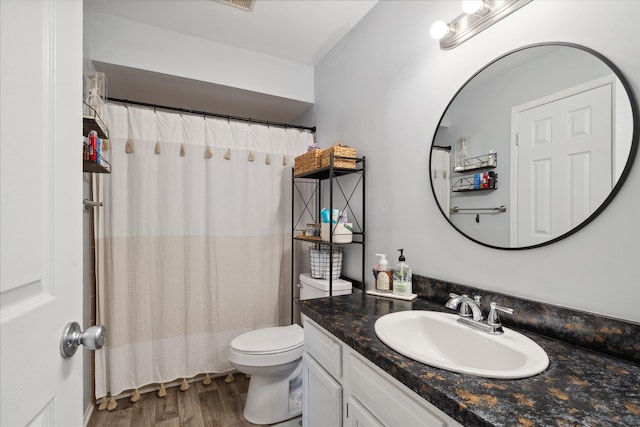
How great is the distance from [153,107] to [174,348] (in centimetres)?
171

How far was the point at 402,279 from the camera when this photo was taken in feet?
4.91

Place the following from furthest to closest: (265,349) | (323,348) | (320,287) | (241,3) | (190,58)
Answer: (190,58)
(320,287)
(241,3)
(265,349)
(323,348)

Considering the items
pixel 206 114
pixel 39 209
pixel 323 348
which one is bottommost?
pixel 323 348

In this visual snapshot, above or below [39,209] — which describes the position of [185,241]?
below

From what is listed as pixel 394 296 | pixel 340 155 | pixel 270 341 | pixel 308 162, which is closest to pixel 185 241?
pixel 270 341

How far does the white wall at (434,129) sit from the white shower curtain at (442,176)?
57 mm

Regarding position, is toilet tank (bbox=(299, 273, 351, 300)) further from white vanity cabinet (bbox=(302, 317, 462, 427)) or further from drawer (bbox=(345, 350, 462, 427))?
drawer (bbox=(345, 350, 462, 427))

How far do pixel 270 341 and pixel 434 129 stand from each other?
60.6 inches

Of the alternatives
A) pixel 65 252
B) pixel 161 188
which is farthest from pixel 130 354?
pixel 65 252

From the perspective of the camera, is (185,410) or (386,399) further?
(185,410)

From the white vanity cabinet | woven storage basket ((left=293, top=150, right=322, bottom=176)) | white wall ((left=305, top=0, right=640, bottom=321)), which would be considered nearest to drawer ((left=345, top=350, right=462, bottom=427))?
the white vanity cabinet

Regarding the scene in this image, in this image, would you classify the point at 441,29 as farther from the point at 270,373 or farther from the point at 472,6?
the point at 270,373

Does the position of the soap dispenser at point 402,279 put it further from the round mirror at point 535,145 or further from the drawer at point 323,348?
the drawer at point 323,348

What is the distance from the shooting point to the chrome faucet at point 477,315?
1.03m
